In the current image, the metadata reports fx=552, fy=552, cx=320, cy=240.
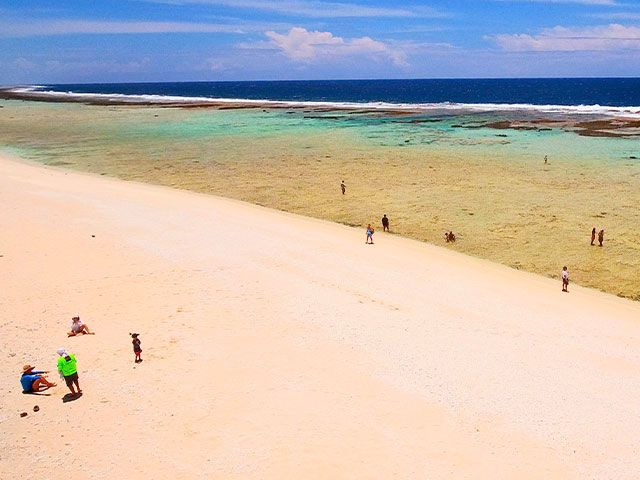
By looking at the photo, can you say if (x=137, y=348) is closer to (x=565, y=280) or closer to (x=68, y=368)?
(x=68, y=368)

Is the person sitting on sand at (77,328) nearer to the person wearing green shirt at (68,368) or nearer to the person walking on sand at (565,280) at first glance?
the person wearing green shirt at (68,368)

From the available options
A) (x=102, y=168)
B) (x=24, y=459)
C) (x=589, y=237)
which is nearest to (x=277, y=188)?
(x=102, y=168)

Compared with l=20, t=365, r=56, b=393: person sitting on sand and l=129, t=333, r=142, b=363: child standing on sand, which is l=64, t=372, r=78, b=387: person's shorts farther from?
l=129, t=333, r=142, b=363: child standing on sand

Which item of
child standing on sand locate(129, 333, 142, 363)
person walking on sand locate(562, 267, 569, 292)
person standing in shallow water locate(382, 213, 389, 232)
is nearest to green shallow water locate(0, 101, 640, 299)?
person standing in shallow water locate(382, 213, 389, 232)

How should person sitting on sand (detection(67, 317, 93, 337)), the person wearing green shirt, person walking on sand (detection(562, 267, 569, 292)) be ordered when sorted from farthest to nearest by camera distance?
person walking on sand (detection(562, 267, 569, 292))
person sitting on sand (detection(67, 317, 93, 337))
the person wearing green shirt

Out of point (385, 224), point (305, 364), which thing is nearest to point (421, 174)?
point (385, 224)

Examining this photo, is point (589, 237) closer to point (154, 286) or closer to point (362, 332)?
point (362, 332)
